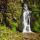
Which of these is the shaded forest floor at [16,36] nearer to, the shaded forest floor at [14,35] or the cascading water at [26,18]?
the shaded forest floor at [14,35]

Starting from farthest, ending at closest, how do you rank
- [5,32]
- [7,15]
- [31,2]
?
[31,2]
[7,15]
[5,32]

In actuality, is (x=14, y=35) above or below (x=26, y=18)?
below

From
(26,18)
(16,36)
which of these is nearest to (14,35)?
(16,36)

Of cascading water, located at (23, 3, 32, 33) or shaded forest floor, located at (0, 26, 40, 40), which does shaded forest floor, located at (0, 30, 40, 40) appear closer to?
shaded forest floor, located at (0, 26, 40, 40)

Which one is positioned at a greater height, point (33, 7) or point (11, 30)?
point (33, 7)

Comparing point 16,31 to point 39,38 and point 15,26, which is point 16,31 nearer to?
point 15,26

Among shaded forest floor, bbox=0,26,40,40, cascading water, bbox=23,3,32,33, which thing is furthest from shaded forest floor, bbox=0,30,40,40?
cascading water, bbox=23,3,32,33

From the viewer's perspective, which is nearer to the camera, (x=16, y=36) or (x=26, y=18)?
(x=16, y=36)

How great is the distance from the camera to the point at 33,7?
22.6 feet

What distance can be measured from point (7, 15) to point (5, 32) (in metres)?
0.76

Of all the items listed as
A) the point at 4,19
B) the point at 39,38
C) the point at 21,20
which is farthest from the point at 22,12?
the point at 39,38

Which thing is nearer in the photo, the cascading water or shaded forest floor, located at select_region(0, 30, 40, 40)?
shaded forest floor, located at select_region(0, 30, 40, 40)

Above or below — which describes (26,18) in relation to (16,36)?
above

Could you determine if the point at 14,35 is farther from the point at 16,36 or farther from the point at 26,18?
the point at 26,18
